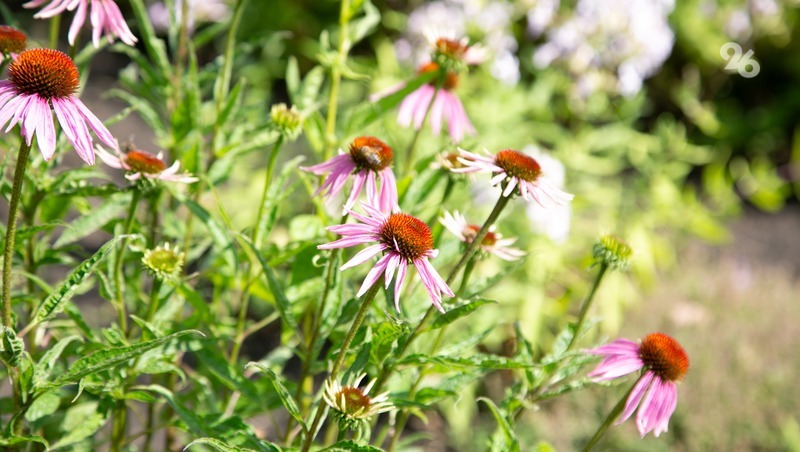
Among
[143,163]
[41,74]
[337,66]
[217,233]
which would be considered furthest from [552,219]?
[41,74]

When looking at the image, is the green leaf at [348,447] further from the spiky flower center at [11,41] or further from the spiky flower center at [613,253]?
the spiky flower center at [11,41]

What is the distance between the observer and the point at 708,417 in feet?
7.30

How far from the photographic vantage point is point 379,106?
3.81 feet

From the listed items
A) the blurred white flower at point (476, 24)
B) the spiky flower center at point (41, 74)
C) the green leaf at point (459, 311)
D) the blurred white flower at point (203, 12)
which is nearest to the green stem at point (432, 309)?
the green leaf at point (459, 311)

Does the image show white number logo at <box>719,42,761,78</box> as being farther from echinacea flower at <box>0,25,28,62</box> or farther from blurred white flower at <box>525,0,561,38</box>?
echinacea flower at <box>0,25,28,62</box>

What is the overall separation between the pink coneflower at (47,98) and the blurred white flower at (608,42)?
2.19 meters

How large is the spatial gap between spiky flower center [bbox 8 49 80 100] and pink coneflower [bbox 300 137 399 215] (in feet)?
0.95

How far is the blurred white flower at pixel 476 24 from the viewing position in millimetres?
2680

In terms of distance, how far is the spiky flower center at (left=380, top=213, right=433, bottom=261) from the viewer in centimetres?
75

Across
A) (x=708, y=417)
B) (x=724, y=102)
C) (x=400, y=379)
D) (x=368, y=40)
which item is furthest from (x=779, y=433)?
(x=368, y=40)

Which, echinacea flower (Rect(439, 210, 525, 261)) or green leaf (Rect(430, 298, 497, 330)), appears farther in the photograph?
echinacea flower (Rect(439, 210, 525, 261))

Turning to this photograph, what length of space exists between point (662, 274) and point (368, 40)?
6.29ft

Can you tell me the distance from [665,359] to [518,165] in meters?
0.29

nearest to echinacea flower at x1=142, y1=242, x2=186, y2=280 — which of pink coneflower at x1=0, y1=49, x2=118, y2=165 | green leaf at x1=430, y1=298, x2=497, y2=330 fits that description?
pink coneflower at x1=0, y1=49, x2=118, y2=165
